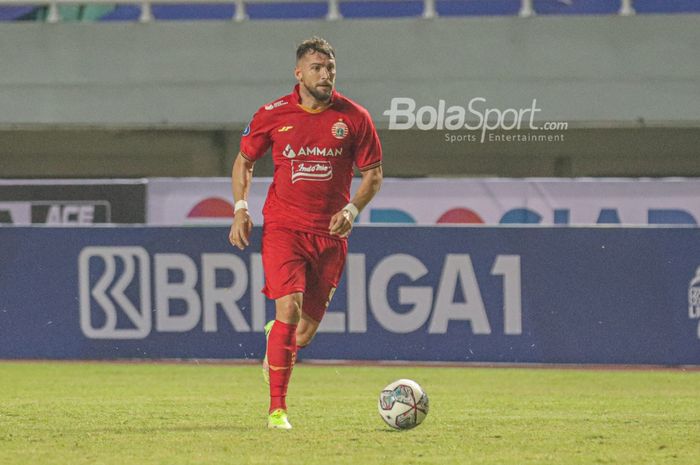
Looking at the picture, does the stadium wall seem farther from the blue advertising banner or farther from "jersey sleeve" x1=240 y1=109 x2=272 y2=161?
"jersey sleeve" x1=240 y1=109 x2=272 y2=161

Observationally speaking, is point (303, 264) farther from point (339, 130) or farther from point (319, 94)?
point (319, 94)

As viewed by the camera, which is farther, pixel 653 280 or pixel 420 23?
pixel 420 23

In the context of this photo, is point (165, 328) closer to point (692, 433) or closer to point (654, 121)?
point (692, 433)

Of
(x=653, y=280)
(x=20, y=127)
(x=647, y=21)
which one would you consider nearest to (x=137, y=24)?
(x=20, y=127)

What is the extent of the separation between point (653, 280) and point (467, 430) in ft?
17.1

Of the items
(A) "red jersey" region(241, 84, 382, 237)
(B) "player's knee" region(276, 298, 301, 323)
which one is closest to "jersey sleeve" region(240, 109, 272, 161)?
(A) "red jersey" region(241, 84, 382, 237)

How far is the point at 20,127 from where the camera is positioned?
18516 millimetres

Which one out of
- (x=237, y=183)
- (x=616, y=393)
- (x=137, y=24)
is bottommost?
(x=616, y=393)

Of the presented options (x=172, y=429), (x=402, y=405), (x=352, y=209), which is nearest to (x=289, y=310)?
(x=352, y=209)

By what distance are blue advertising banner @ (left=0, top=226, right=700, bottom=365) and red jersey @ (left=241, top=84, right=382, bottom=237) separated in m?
4.98

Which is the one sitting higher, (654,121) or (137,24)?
(137,24)

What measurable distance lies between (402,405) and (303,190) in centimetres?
131

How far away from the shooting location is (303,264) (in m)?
7.85

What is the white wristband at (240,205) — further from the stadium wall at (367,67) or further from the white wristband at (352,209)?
the stadium wall at (367,67)
